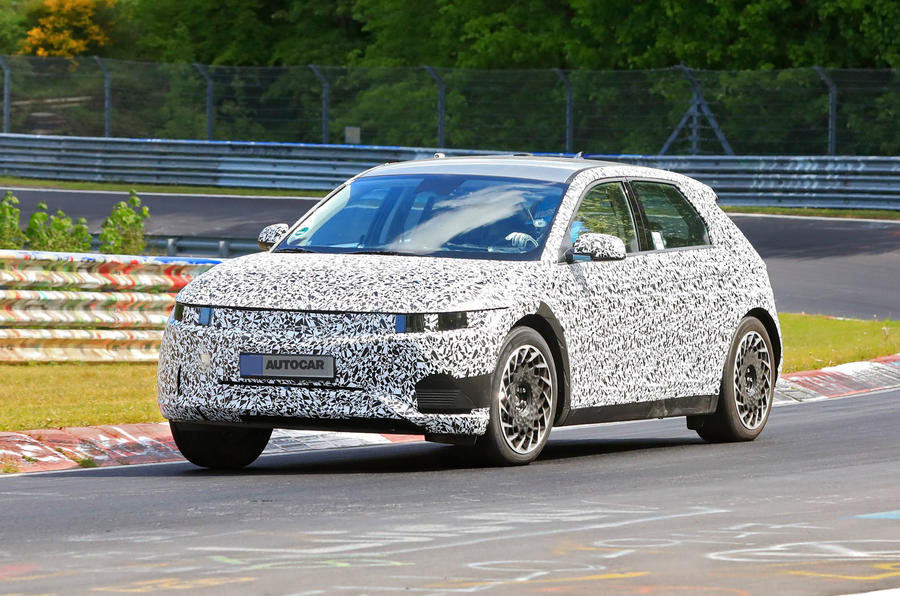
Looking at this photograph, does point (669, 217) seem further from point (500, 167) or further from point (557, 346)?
point (557, 346)

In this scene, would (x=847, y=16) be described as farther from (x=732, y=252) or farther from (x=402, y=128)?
(x=732, y=252)

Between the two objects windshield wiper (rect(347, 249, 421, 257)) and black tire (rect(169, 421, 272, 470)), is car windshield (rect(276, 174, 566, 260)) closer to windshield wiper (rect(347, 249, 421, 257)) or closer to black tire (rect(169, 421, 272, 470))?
windshield wiper (rect(347, 249, 421, 257))

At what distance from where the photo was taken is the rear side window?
11.4 m

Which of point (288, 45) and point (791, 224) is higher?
point (288, 45)

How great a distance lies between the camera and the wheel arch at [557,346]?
10070 mm

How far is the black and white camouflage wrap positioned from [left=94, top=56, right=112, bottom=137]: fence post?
3156cm

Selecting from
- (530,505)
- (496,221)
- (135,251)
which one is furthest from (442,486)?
(135,251)

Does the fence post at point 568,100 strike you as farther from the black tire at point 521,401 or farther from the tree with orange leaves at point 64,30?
the tree with orange leaves at point 64,30

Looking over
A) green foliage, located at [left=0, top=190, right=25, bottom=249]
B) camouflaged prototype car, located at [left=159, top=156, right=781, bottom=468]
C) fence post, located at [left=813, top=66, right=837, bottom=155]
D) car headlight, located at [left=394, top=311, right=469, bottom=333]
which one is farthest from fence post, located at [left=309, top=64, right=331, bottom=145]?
car headlight, located at [left=394, top=311, right=469, bottom=333]

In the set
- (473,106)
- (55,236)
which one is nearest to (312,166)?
(473,106)

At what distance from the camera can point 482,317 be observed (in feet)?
31.4

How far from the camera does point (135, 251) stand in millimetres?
21297

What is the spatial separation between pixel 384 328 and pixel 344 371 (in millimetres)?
291

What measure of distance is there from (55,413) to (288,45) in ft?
156
